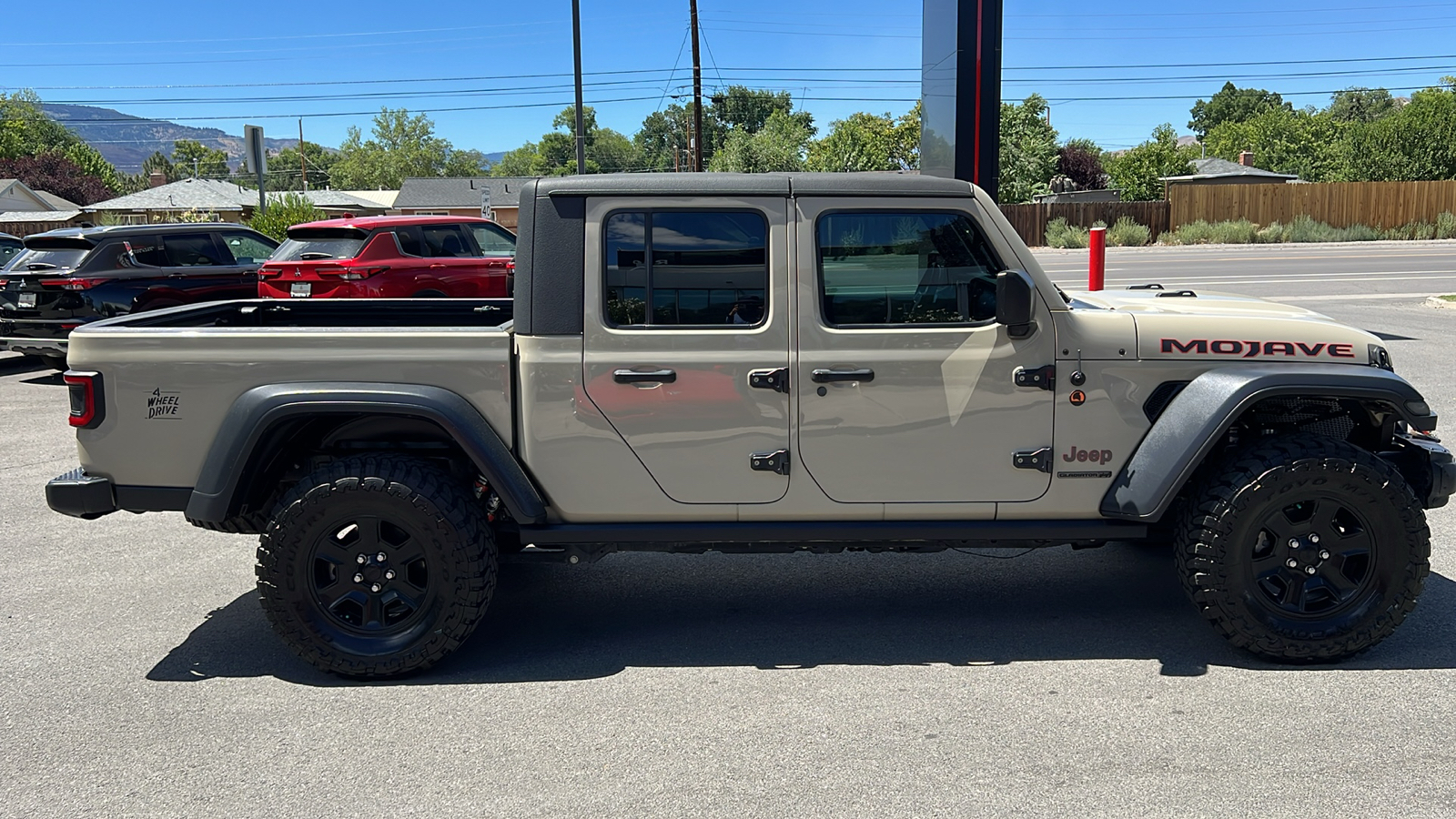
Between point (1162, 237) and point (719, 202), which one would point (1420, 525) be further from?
point (1162, 237)

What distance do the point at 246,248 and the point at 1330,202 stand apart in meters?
42.2

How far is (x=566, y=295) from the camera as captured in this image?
4254 millimetres

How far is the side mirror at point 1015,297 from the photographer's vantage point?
4.08 metres

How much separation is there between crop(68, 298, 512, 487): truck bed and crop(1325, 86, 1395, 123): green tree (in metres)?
138

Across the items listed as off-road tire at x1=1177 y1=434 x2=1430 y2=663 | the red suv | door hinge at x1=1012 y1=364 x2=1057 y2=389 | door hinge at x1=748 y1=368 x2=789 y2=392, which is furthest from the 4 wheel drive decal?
the red suv

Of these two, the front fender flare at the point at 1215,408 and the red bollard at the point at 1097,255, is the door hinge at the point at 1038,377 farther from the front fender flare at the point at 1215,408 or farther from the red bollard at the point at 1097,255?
the red bollard at the point at 1097,255

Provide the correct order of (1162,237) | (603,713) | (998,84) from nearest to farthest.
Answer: (603,713) < (998,84) < (1162,237)

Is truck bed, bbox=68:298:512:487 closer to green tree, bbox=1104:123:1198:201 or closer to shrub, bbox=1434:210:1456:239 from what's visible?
shrub, bbox=1434:210:1456:239

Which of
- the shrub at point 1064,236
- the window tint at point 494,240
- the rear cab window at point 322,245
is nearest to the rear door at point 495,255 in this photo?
the window tint at point 494,240

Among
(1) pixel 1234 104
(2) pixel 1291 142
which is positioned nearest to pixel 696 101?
(2) pixel 1291 142

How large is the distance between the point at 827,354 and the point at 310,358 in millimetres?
1938

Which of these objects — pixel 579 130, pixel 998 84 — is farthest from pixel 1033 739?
pixel 579 130

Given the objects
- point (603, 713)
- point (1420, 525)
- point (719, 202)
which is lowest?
point (603, 713)

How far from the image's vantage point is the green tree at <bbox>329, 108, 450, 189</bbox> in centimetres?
11988
